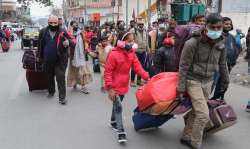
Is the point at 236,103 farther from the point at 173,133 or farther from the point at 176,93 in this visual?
the point at 176,93

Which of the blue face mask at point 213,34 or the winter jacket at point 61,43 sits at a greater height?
the blue face mask at point 213,34

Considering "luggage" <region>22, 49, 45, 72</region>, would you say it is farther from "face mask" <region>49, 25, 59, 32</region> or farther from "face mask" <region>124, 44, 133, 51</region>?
"face mask" <region>124, 44, 133, 51</region>

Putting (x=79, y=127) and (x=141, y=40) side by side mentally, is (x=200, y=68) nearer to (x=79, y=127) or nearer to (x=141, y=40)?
(x=79, y=127)

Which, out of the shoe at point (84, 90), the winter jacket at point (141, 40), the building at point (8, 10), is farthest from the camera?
the building at point (8, 10)

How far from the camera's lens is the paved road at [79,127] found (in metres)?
6.06

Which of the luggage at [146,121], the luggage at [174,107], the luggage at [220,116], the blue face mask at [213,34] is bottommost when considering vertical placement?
the luggage at [146,121]

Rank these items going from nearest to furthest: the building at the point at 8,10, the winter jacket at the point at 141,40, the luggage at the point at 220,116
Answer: the luggage at the point at 220,116, the winter jacket at the point at 141,40, the building at the point at 8,10

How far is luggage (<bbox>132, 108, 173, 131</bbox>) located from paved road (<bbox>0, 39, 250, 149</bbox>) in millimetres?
114

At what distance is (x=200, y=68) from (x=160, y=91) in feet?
1.85

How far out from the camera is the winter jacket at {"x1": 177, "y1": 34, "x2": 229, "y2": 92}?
5340 mm

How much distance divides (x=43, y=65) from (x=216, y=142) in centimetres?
448

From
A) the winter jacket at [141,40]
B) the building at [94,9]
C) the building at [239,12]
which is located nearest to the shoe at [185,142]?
the winter jacket at [141,40]

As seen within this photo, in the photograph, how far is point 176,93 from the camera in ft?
17.9

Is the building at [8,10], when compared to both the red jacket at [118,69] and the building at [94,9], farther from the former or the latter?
the red jacket at [118,69]
